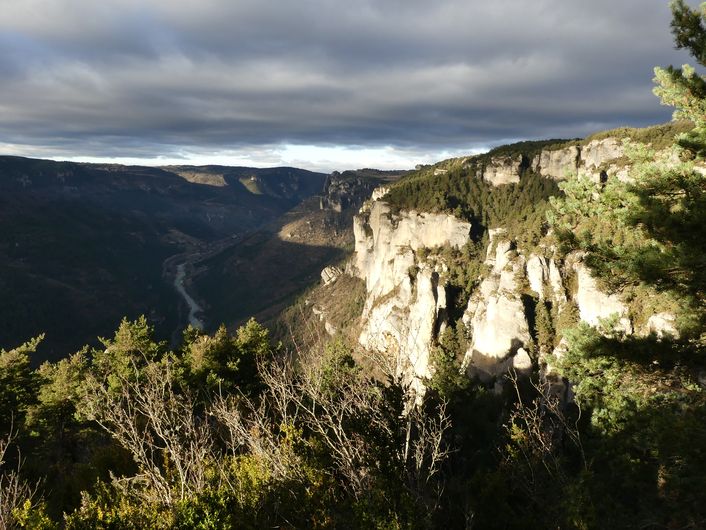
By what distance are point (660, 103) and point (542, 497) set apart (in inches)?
616

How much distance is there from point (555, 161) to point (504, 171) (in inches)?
723

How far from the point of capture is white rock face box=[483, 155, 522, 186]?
166 metres

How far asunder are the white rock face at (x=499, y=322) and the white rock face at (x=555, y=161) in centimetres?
6974

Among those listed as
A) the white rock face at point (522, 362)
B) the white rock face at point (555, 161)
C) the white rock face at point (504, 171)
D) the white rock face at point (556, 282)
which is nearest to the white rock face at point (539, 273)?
the white rock face at point (556, 282)

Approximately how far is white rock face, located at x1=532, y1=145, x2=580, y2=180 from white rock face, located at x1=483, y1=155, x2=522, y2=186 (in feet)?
23.1

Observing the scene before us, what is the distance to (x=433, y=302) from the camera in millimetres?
106938

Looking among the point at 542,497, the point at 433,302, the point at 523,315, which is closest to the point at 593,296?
the point at 523,315

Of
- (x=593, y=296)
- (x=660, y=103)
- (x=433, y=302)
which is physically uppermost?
(x=660, y=103)

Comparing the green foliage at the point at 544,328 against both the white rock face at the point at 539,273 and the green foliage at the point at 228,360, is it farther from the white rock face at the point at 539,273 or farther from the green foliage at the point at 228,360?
the green foliage at the point at 228,360

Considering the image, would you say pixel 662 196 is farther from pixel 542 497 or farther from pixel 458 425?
pixel 458 425

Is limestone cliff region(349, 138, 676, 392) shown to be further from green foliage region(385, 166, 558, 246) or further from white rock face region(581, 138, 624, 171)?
green foliage region(385, 166, 558, 246)

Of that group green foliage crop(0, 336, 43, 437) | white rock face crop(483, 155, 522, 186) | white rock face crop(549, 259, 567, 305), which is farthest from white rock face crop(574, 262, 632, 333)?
white rock face crop(483, 155, 522, 186)

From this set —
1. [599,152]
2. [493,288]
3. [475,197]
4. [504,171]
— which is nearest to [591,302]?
[493,288]

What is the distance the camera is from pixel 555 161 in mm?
156875
